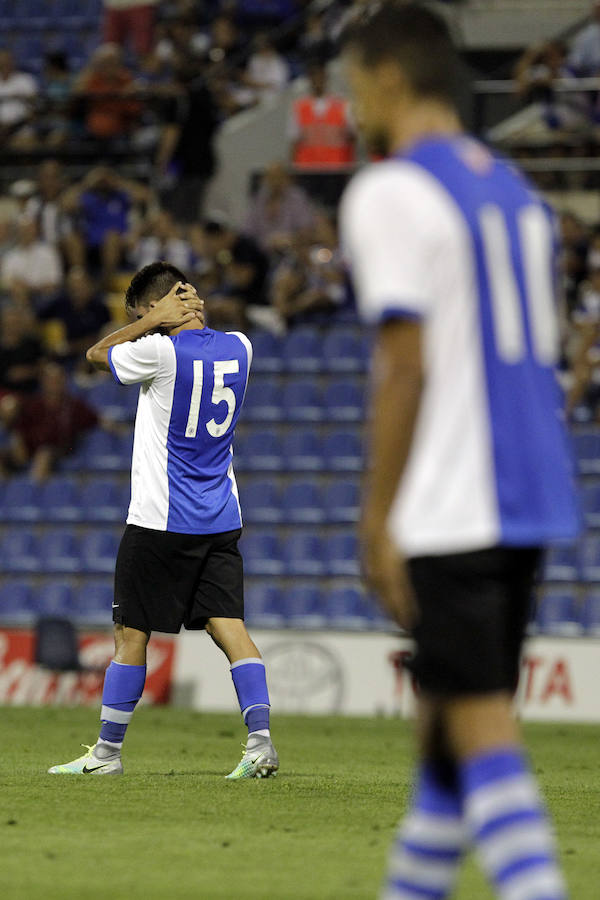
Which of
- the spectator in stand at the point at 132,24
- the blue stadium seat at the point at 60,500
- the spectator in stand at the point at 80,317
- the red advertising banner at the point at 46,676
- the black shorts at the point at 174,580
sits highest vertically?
the spectator in stand at the point at 132,24

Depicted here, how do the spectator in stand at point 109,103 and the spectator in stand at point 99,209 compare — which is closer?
the spectator in stand at point 99,209

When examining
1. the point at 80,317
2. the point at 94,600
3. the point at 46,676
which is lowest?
the point at 46,676

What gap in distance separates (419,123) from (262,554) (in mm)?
12842

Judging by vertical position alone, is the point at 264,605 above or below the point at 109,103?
below

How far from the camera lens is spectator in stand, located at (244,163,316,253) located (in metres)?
19.1

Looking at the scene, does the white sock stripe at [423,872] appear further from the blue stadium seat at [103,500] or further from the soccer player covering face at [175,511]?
the blue stadium seat at [103,500]

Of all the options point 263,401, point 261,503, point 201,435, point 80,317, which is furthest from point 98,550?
point 201,435

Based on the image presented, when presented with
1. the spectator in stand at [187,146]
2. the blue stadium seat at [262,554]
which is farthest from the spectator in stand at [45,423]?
the spectator in stand at [187,146]

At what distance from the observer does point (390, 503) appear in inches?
133

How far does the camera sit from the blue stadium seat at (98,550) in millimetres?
16688

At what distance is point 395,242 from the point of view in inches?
133

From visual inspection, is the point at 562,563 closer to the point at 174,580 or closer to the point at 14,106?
the point at 174,580

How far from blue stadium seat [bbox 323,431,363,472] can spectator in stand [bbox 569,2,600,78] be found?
548 cm

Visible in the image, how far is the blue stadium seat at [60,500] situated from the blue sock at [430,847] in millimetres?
13815
